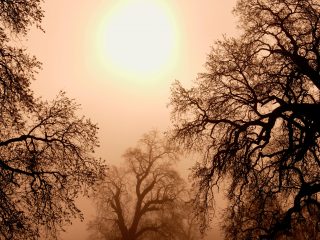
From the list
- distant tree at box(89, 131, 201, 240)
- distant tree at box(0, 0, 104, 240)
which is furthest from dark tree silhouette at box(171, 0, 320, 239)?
distant tree at box(89, 131, 201, 240)

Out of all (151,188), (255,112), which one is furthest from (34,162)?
(151,188)

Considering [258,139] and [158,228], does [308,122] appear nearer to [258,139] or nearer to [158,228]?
[258,139]

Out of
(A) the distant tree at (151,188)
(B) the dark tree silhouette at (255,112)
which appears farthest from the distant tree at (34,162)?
(A) the distant tree at (151,188)

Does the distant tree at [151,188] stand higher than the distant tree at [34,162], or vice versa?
the distant tree at [151,188]

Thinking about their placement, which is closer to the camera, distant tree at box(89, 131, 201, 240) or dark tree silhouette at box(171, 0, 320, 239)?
dark tree silhouette at box(171, 0, 320, 239)

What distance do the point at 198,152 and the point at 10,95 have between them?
758cm

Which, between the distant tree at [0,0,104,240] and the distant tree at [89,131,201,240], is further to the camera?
the distant tree at [89,131,201,240]

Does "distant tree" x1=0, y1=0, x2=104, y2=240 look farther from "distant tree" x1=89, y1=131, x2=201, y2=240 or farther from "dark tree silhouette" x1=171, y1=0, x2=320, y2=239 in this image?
"distant tree" x1=89, y1=131, x2=201, y2=240

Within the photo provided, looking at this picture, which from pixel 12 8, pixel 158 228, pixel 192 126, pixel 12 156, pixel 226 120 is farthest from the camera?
pixel 158 228

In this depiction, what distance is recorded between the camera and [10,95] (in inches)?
388

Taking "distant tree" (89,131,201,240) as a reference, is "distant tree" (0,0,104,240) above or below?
below

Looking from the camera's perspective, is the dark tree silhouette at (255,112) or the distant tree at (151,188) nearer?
the dark tree silhouette at (255,112)

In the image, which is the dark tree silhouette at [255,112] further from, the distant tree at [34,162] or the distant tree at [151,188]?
the distant tree at [151,188]

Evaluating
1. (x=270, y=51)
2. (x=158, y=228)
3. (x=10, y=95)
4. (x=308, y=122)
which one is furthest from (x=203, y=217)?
(x=158, y=228)
